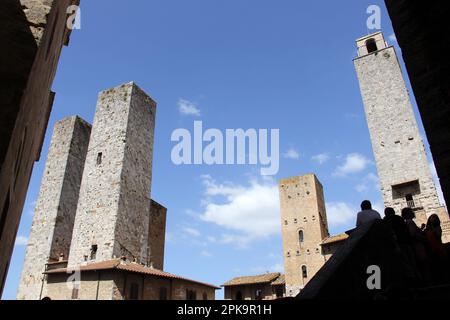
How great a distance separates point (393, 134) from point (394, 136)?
171 mm

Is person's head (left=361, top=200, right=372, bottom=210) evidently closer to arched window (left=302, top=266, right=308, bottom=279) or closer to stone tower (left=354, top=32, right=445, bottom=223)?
stone tower (left=354, top=32, right=445, bottom=223)

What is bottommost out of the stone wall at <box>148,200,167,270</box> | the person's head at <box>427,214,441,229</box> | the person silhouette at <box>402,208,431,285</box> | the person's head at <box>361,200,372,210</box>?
the person silhouette at <box>402,208,431,285</box>

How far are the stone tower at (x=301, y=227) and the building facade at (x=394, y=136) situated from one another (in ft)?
36.4

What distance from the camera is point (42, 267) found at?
2111cm

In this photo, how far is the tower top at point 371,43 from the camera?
2777 centimetres

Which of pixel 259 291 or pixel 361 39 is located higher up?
pixel 361 39

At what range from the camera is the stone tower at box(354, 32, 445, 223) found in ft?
70.5

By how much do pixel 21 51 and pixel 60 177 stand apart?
22.9 m

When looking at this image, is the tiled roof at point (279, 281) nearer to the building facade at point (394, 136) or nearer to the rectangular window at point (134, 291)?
the building facade at point (394, 136)

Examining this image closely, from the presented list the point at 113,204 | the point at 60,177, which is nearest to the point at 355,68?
the point at 113,204

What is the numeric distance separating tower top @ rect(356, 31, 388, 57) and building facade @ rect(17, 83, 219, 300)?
60.2 feet

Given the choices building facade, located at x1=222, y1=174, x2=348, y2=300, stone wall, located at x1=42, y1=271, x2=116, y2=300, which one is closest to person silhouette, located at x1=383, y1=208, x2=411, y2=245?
stone wall, located at x1=42, y1=271, x2=116, y2=300
